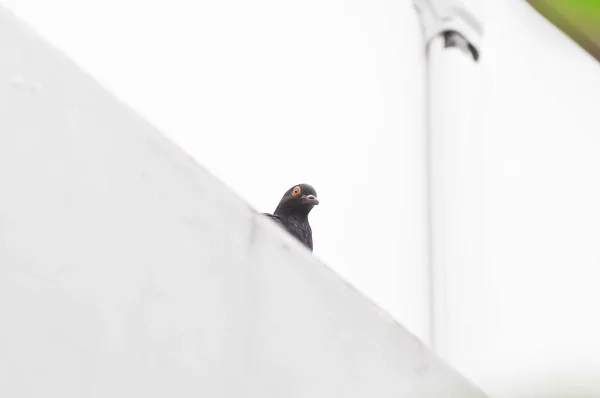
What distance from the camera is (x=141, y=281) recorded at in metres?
1.42

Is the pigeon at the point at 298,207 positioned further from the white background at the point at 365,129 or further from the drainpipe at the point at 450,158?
the drainpipe at the point at 450,158

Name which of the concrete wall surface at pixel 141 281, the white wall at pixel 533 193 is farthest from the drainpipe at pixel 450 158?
the concrete wall surface at pixel 141 281

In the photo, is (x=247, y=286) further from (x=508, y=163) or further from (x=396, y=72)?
(x=508, y=163)

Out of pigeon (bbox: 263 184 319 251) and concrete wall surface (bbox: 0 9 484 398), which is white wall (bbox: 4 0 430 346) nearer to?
pigeon (bbox: 263 184 319 251)

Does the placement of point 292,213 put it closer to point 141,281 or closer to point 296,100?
point 296,100

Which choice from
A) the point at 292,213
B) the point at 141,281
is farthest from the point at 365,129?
the point at 141,281

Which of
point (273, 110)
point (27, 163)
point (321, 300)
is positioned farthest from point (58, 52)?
point (273, 110)

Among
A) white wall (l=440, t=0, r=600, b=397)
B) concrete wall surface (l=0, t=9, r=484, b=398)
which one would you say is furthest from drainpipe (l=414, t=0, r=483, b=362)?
concrete wall surface (l=0, t=9, r=484, b=398)

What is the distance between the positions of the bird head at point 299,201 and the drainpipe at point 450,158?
3.43 ft

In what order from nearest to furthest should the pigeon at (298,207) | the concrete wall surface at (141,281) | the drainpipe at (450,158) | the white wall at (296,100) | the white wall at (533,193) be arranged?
the concrete wall surface at (141,281) → the pigeon at (298,207) → the white wall at (296,100) → the drainpipe at (450,158) → the white wall at (533,193)

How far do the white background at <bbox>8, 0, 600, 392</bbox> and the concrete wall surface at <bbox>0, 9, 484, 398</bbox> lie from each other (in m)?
1.80

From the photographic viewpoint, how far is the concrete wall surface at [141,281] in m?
1.31

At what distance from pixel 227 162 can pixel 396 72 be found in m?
1.31

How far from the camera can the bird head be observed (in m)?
3.29
